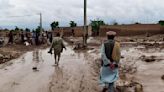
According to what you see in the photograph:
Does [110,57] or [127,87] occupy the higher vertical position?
[110,57]

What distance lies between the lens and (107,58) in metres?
10.7

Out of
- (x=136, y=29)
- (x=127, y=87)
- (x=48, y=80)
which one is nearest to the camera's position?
(x=127, y=87)

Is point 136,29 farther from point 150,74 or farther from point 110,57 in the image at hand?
point 110,57

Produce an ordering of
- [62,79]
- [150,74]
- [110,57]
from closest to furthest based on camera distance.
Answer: [110,57] < [62,79] < [150,74]

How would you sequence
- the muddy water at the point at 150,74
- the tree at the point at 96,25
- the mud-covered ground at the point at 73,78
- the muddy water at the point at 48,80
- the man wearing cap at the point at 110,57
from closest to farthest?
the man wearing cap at the point at 110,57, the muddy water at the point at 48,80, the mud-covered ground at the point at 73,78, the muddy water at the point at 150,74, the tree at the point at 96,25

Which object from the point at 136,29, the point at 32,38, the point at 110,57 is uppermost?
the point at 110,57

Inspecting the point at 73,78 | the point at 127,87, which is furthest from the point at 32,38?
the point at 127,87

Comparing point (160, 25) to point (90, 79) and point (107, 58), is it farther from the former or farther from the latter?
point (107, 58)

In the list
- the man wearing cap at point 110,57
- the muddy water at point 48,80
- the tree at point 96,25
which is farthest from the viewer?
the tree at point 96,25

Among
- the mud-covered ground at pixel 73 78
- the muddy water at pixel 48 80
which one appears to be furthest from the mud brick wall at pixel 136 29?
the muddy water at pixel 48 80

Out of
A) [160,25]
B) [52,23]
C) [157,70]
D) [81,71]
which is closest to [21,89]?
[81,71]

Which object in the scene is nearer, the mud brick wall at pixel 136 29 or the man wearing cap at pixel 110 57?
the man wearing cap at pixel 110 57

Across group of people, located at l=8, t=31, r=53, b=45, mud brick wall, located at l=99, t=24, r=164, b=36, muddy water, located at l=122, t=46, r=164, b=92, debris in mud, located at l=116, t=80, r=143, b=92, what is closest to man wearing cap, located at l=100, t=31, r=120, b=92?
debris in mud, located at l=116, t=80, r=143, b=92

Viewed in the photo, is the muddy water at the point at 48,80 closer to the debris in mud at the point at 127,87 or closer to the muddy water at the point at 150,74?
the debris in mud at the point at 127,87
